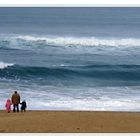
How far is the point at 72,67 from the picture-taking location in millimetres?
25531

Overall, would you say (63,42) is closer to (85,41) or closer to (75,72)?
(85,41)

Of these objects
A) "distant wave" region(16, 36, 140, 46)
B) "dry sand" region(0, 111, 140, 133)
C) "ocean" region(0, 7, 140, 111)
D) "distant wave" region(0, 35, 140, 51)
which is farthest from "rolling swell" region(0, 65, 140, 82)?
"dry sand" region(0, 111, 140, 133)

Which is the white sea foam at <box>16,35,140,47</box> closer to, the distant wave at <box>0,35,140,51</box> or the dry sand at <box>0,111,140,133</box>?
the distant wave at <box>0,35,140,51</box>

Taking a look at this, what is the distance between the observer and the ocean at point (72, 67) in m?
22.2

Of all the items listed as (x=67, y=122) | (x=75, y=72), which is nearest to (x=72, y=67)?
(x=75, y=72)

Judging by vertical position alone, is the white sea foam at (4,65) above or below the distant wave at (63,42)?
below

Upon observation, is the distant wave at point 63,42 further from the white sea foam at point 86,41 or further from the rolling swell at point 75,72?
the rolling swell at point 75,72

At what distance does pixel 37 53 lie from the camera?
25297mm

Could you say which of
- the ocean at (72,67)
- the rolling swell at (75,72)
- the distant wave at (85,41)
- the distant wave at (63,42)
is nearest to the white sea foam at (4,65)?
the ocean at (72,67)

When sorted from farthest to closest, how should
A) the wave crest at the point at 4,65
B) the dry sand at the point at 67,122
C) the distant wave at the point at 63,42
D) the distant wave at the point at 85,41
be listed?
the distant wave at the point at 85,41 < the distant wave at the point at 63,42 < the wave crest at the point at 4,65 < the dry sand at the point at 67,122

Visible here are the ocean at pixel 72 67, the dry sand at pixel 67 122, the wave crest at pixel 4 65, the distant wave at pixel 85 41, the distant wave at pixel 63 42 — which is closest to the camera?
the dry sand at pixel 67 122

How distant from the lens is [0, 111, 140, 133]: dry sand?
1686 centimetres

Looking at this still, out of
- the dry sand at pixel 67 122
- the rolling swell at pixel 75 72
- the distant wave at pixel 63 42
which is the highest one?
the distant wave at pixel 63 42

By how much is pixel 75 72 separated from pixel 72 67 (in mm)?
228
